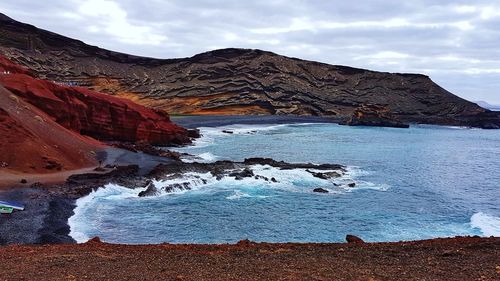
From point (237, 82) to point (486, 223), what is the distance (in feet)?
326

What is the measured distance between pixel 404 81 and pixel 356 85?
55.6 ft

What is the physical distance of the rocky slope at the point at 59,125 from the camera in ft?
94.9

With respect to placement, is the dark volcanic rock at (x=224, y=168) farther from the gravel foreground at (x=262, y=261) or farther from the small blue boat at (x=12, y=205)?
the gravel foreground at (x=262, y=261)

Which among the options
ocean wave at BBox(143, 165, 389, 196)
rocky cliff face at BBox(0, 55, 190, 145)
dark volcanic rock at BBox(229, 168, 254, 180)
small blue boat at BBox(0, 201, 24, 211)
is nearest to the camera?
small blue boat at BBox(0, 201, 24, 211)

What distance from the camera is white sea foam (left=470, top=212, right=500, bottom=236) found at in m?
21.9

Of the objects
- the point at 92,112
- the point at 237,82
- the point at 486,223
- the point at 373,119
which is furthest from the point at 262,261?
the point at 237,82

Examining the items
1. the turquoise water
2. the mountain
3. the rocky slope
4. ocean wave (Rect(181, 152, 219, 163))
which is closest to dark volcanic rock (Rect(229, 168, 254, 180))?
the turquoise water

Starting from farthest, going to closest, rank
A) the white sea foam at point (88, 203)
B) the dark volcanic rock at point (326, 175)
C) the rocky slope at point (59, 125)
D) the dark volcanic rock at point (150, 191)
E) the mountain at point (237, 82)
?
the mountain at point (237, 82)
the dark volcanic rock at point (326, 175)
the rocky slope at point (59, 125)
the dark volcanic rock at point (150, 191)
the white sea foam at point (88, 203)

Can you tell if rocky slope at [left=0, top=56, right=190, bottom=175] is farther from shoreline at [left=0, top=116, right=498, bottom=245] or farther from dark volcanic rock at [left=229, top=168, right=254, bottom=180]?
dark volcanic rock at [left=229, top=168, right=254, bottom=180]

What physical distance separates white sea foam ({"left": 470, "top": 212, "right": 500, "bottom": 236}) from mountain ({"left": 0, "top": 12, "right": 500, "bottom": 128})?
8747 cm

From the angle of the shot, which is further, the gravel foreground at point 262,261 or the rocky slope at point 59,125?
the rocky slope at point 59,125

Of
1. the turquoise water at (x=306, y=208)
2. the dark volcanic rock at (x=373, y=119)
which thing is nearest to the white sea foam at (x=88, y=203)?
the turquoise water at (x=306, y=208)

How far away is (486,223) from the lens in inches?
933

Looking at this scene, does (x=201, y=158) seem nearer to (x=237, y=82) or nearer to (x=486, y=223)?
(x=486, y=223)
